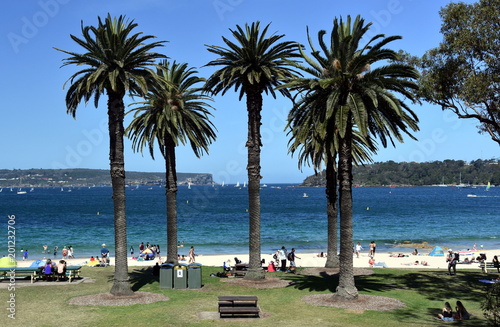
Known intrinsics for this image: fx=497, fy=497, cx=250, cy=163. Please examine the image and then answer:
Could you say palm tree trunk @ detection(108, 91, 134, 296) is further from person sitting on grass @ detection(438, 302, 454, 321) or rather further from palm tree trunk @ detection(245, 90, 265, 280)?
person sitting on grass @ detection(438, 302, 454, 321)

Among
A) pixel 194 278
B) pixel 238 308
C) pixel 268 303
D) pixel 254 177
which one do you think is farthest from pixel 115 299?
pixel 254 177

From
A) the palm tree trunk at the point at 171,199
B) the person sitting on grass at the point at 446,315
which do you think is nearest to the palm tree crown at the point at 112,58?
the palm tree trunk at the point at 171,199

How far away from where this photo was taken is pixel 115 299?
23125mm

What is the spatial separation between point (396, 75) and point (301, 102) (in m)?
4.78

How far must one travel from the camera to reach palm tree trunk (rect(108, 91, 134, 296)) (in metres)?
24.0

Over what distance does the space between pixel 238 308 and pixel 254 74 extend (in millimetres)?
13990

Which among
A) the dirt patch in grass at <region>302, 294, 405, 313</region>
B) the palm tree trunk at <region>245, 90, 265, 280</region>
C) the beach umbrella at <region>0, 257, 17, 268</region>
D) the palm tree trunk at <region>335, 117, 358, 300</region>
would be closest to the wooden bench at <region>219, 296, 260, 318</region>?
the dirt patch in grass at <region>302, 294, 405, 313</region>

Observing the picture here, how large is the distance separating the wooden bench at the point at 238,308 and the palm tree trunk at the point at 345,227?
520 cm

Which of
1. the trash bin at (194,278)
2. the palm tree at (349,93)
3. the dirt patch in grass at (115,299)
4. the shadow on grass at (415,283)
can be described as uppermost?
→ the palm tree at (349,93)

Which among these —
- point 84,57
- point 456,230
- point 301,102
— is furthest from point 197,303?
point 456,230

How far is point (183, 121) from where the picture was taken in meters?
32.0

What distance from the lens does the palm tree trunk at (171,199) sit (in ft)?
104

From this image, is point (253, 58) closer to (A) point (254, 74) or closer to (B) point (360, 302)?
(A) point (254, 74)

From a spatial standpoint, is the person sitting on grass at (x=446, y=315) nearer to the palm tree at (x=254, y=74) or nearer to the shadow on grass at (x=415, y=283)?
the shadow on grass at (x=415, y=283)
